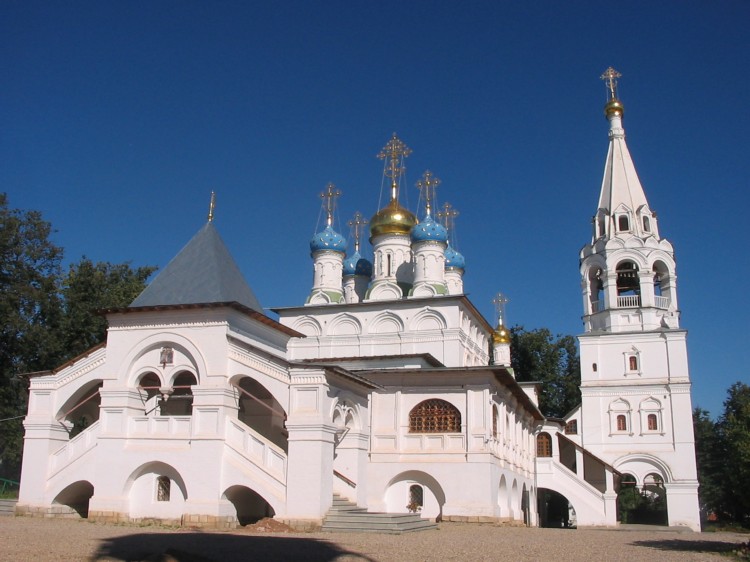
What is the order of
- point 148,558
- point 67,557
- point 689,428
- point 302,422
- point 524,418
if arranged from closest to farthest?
point 148,558, point 67,557, point 302,422, point 524,418, point 689,428

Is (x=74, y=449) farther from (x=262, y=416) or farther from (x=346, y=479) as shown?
(x=346, y=479)

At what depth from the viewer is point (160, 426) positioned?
55.0 ft

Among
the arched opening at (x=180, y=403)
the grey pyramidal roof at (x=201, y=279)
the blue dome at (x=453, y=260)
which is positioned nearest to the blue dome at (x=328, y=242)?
the blue dome at (x=453, y=260)

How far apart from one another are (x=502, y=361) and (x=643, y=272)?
826 centimetres

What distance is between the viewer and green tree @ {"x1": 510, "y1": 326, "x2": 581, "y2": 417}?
4378 cm

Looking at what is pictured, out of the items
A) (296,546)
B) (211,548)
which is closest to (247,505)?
(296,546)

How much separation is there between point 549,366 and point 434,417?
84.3 ft

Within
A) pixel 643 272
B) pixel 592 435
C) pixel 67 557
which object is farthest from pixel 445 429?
pixel 643 272

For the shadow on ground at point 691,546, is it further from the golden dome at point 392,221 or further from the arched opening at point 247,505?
the golden dome at point 392,221

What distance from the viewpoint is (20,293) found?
89.8 ft

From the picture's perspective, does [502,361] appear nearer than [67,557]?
No

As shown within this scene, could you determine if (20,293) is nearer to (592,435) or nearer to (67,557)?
(67,557)

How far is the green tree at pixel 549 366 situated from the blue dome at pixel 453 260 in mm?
14088

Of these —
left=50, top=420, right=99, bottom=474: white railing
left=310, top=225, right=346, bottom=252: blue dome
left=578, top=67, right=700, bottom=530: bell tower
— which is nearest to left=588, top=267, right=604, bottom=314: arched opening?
left=578, top=67, right=700, bottom=530: bell tower
